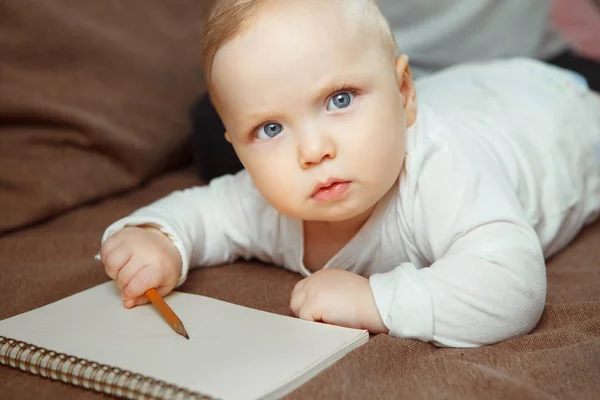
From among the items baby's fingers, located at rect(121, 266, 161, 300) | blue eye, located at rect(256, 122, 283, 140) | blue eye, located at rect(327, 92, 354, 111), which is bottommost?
baby's fingers, located at rect(121, 266, 161, 300)

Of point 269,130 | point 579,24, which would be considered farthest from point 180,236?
point 579,24

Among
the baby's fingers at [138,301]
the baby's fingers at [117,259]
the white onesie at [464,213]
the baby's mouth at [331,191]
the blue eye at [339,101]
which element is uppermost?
the blue eye at [339,101]

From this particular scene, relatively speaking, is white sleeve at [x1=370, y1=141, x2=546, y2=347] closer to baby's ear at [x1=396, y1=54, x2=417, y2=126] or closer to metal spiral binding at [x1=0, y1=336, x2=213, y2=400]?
baby's ear at [x1=396, y1=54, x2=417, y2=126]

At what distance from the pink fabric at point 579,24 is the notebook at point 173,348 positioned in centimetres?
108

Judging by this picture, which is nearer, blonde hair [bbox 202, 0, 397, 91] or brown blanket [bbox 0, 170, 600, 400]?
brown blanket [bbox 0, 170, 600, 400]

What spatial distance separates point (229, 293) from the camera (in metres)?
0.89

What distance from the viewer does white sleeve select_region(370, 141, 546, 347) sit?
74 cm

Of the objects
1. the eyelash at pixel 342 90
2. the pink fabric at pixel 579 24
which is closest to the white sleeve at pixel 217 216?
the eyelash at pixel 342 90

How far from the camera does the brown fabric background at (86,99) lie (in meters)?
1.14

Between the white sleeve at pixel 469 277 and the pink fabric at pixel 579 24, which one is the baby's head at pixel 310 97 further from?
the pink fabric at pixel 579 24

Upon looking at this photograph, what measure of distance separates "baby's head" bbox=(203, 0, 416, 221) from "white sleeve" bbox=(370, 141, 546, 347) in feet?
0.28

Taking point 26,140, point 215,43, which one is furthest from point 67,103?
point 215,43

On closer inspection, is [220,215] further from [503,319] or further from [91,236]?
[503,319]

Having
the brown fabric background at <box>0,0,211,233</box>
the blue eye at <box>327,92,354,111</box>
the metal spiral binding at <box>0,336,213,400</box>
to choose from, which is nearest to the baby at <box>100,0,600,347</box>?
the blue eye at <box>327,92,354,111</box>
